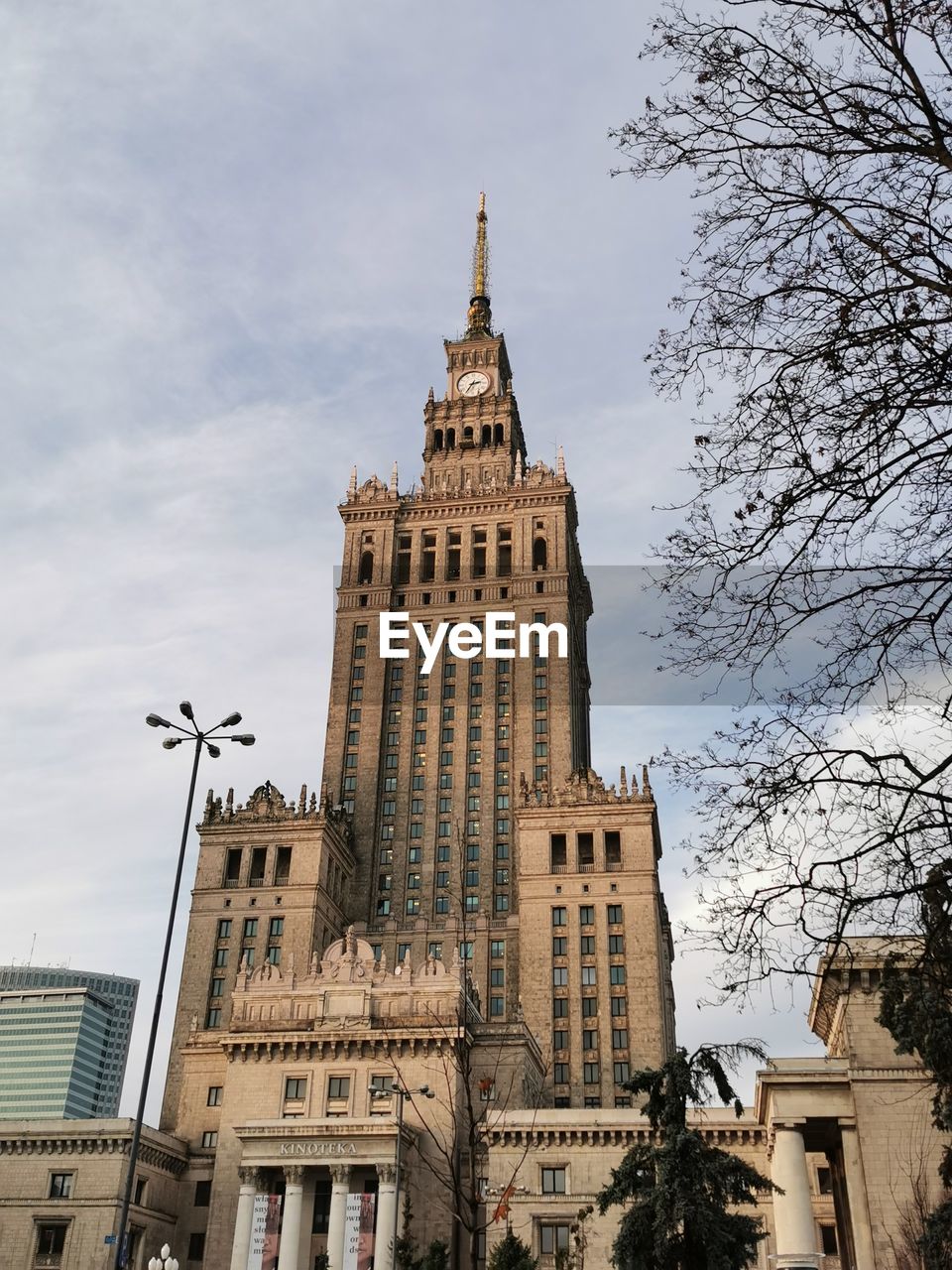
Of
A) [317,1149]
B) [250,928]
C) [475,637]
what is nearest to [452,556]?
[475,637]

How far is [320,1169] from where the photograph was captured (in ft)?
212

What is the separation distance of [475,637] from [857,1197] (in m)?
77.7

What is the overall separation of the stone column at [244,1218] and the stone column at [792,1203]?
94.9 feet

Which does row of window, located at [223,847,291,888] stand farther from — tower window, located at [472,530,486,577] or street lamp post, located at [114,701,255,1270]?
street lamp post, located at [114,701,255,1270]

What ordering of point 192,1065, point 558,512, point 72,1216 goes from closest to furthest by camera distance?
point 72,1216 < point 192,1065 < point 558,512

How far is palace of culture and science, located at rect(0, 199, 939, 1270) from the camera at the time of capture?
53281 millimetres

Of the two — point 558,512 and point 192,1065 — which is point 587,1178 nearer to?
point 192,1065

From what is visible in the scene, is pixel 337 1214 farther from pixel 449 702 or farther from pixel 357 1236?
pixel 449 702

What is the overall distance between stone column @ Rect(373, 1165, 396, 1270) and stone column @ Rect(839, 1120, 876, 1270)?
72.0 feet

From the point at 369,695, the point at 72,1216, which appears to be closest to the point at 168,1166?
the point at 72,1216

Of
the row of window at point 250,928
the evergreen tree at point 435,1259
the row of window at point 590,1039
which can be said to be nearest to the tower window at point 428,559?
the row of window at point 250,928

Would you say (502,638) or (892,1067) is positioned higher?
(502,638)

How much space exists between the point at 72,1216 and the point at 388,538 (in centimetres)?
7689

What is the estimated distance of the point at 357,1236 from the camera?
60.0m
